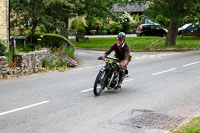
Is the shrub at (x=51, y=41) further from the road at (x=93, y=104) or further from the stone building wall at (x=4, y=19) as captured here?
the road at (x=93, y=104)

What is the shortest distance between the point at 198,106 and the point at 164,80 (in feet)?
15.0

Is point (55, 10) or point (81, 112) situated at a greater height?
point (55, 10)

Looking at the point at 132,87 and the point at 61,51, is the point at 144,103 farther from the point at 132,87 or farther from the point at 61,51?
the point at 61,51

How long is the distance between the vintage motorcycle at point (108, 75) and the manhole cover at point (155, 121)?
2.38m

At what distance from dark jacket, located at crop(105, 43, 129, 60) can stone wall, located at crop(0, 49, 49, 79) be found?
5.06 meters

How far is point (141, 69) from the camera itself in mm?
17844

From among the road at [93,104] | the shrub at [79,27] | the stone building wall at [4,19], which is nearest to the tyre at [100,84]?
the road at [93,104]

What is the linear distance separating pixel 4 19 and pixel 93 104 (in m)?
12.7

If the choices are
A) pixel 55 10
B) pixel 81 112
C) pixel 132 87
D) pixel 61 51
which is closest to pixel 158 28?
pixel 55 10

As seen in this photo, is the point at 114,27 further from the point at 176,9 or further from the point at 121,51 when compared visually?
the point at 121,51

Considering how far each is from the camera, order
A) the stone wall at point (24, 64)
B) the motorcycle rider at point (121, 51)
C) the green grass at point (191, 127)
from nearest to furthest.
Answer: the green grass at point (191, 127)
the motorcycle rider at point (121, 51)
the stone wall at point (24, 64)

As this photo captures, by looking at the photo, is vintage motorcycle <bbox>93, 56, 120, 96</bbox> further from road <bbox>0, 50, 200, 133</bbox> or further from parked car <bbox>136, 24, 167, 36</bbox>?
parked car <bbox>136, 24, 167, 36</bbox>

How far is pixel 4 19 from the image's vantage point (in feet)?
69.7

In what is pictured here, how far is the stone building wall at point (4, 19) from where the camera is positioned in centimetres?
2095
